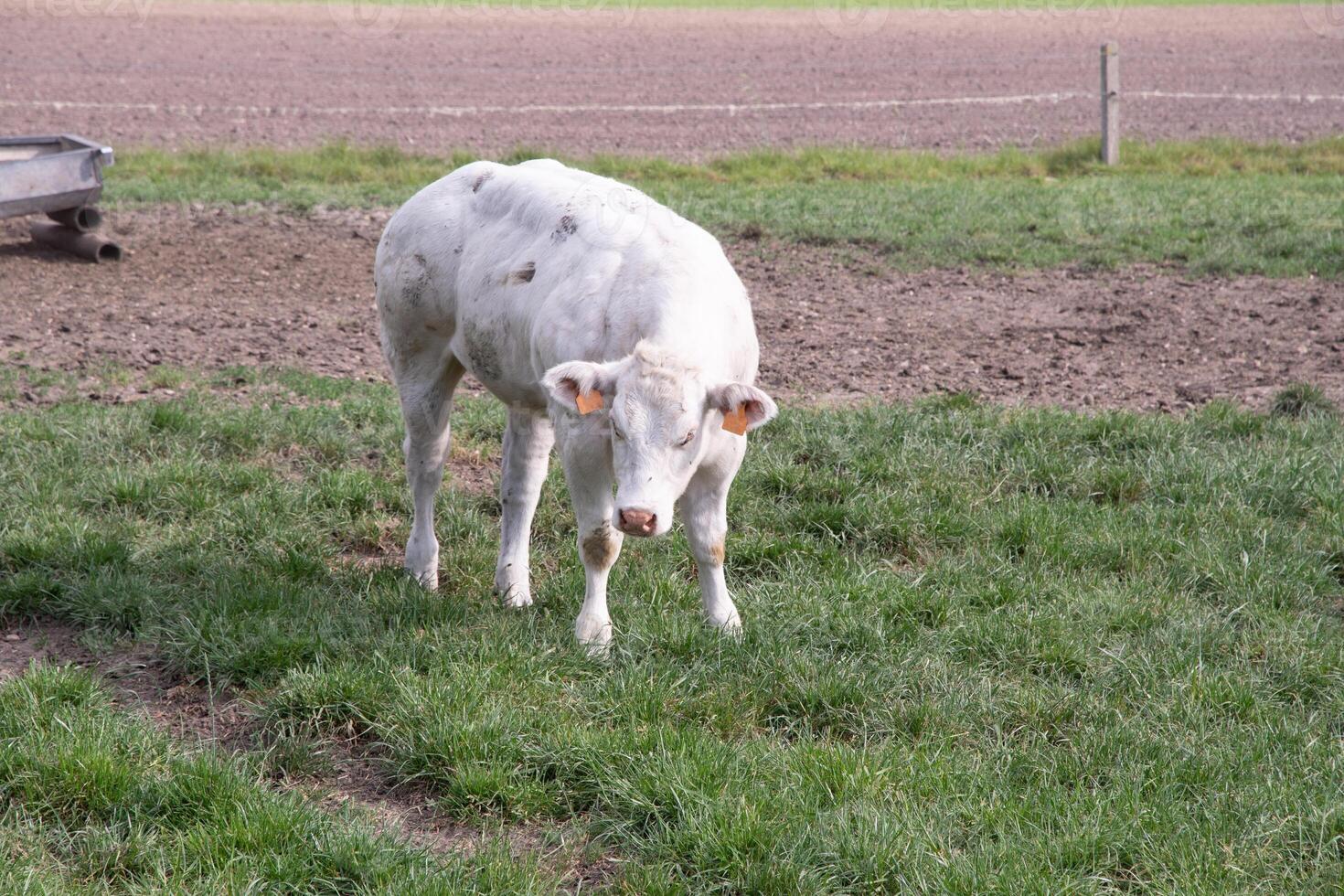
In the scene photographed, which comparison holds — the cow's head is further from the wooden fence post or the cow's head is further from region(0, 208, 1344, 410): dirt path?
the wooden fence post

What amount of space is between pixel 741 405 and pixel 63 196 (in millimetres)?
8121

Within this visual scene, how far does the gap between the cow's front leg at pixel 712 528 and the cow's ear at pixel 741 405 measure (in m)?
0.36

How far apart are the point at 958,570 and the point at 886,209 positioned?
7414 mm

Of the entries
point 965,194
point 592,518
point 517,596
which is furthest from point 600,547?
point 965,194

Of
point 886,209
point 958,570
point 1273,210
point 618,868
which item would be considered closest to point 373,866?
point 618,868

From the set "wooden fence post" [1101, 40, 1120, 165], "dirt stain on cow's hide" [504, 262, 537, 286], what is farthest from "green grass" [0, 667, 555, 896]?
"wooden fence post" [1101, 40, 1120, 165]

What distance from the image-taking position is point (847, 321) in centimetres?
934

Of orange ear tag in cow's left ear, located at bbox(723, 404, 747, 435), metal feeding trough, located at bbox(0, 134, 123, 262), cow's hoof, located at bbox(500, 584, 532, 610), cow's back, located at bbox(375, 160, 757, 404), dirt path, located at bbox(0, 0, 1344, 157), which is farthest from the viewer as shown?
dirt path, located at bbox(0, 0, 1344, 157)

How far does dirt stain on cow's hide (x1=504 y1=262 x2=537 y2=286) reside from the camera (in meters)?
4.99

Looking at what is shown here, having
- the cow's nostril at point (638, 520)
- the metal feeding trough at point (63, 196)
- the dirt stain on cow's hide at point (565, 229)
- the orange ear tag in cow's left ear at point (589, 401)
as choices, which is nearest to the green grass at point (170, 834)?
the cow's nostril at point (638, 520)

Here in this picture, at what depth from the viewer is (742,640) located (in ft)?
15.9

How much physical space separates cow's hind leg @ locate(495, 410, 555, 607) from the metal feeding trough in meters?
6.37

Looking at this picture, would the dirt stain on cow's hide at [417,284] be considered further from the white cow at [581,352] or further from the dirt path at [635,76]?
the dirt path at [635,76]

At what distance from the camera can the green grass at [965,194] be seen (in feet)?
35.8
